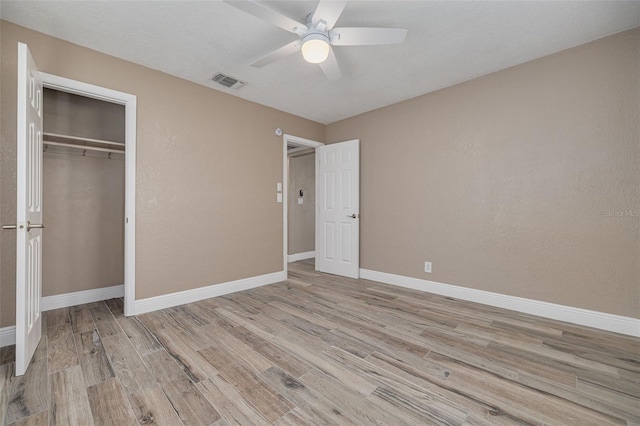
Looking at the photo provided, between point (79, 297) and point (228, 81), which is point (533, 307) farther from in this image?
point (79, 297)

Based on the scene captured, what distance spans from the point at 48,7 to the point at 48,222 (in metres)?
2.09

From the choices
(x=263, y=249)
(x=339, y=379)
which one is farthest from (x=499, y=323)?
(x=263, y=249)

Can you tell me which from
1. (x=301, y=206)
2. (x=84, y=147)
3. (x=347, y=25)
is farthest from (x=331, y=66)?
(x=301, y=206)

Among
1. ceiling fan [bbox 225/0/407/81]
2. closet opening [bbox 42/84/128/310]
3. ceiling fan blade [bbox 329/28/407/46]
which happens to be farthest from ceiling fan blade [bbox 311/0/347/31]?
closet opening [bbox 42/84/128/310]

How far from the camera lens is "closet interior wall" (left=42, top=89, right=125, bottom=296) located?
301cm

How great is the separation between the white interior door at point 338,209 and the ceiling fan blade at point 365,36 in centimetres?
220

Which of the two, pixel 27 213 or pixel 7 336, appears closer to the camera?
pixel 27 213

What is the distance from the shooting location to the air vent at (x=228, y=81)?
3123mm

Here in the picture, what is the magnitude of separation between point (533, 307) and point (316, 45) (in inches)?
125

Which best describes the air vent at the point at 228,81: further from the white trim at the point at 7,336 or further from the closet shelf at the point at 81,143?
the white trim at the point at 7,336

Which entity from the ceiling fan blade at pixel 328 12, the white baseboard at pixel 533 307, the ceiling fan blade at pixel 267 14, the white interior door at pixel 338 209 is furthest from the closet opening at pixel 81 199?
the white baseboard at pixel 533 307

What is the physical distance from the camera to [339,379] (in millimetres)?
1760

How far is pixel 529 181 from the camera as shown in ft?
9.34

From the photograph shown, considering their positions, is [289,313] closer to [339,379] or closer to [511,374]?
[339,379]
